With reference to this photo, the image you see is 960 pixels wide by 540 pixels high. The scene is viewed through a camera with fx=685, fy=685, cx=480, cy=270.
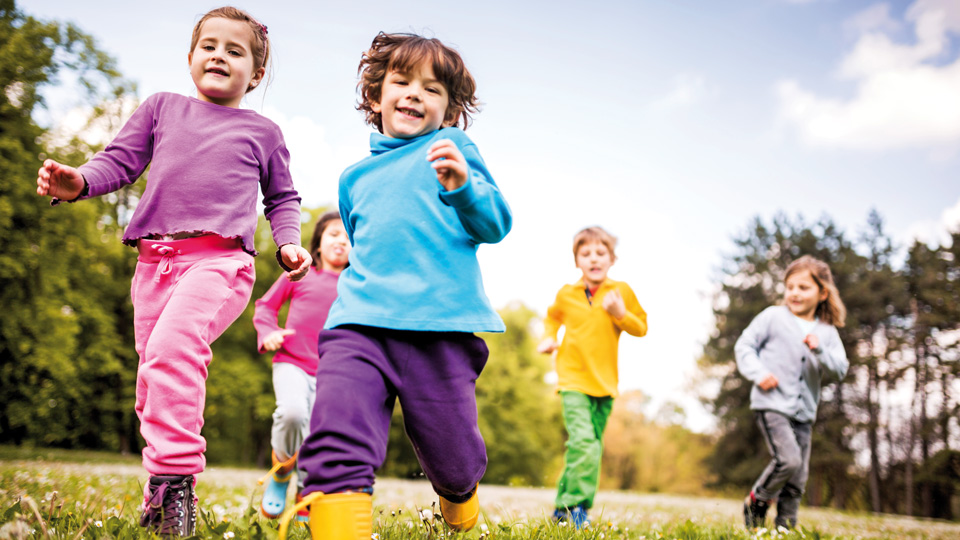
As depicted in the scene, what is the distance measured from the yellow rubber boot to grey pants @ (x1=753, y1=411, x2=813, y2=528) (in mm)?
3544

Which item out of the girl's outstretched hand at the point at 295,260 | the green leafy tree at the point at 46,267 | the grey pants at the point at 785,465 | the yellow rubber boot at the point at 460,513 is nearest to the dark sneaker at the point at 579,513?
the yellow rubber boot at the point at 460,513

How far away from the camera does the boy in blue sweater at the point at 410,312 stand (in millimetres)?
2199

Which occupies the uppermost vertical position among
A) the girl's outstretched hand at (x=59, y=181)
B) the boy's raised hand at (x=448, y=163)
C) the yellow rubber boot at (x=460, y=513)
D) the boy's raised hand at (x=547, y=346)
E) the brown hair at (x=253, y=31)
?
the brown hair at (x=253, y=31)

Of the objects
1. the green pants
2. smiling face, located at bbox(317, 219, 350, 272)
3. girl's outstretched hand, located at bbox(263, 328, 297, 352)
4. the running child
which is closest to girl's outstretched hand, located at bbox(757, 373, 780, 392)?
the running child

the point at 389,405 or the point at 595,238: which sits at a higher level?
the point at 595,238

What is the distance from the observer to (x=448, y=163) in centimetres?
229

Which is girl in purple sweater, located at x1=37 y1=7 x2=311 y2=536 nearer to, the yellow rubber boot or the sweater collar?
the sweater collar

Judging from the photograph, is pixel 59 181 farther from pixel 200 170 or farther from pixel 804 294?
pixel 804 294

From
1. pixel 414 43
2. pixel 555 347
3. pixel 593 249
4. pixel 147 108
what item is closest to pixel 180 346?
pixel 147 108

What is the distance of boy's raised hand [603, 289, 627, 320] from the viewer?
4.98m

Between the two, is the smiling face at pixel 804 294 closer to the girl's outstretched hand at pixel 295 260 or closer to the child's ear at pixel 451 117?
the child's ear at pixel 451 117

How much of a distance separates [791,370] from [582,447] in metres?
2.26

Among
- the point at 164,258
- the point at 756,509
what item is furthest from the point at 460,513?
the point at 756,509

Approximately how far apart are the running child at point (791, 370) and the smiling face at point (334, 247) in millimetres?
3351
